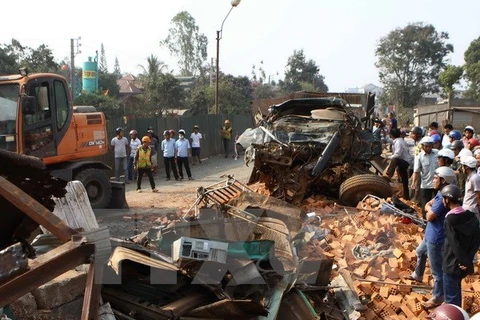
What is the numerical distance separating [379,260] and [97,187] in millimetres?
5723

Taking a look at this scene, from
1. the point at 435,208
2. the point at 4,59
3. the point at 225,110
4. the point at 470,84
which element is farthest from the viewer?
the point at 470,84

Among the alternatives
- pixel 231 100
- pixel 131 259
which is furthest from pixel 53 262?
pixel 231 100

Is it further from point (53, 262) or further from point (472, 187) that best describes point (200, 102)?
point (53, 262)

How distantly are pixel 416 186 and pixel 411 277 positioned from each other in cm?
273

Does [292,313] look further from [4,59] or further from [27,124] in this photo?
[4,59]

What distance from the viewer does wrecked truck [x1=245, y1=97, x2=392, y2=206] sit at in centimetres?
917

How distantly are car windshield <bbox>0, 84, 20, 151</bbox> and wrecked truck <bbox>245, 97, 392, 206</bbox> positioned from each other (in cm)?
414

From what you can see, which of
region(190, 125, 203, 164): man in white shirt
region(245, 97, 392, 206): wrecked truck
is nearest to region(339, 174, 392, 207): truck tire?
region(245, 97, 392, 206): wrecked truck

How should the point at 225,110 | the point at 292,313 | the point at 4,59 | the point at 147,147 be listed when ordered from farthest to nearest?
the point at 225,110 → the point at 4,59 → the point at 147,147 → the point at 292,313

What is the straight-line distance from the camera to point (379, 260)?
6.45 m

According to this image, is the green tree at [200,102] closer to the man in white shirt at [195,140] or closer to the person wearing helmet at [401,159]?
the man in white shirt at [195,140]

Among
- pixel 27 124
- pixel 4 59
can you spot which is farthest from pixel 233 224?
pixel 4 59

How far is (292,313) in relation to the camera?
15.1ft

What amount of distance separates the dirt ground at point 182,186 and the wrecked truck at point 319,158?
1762 millimetres
